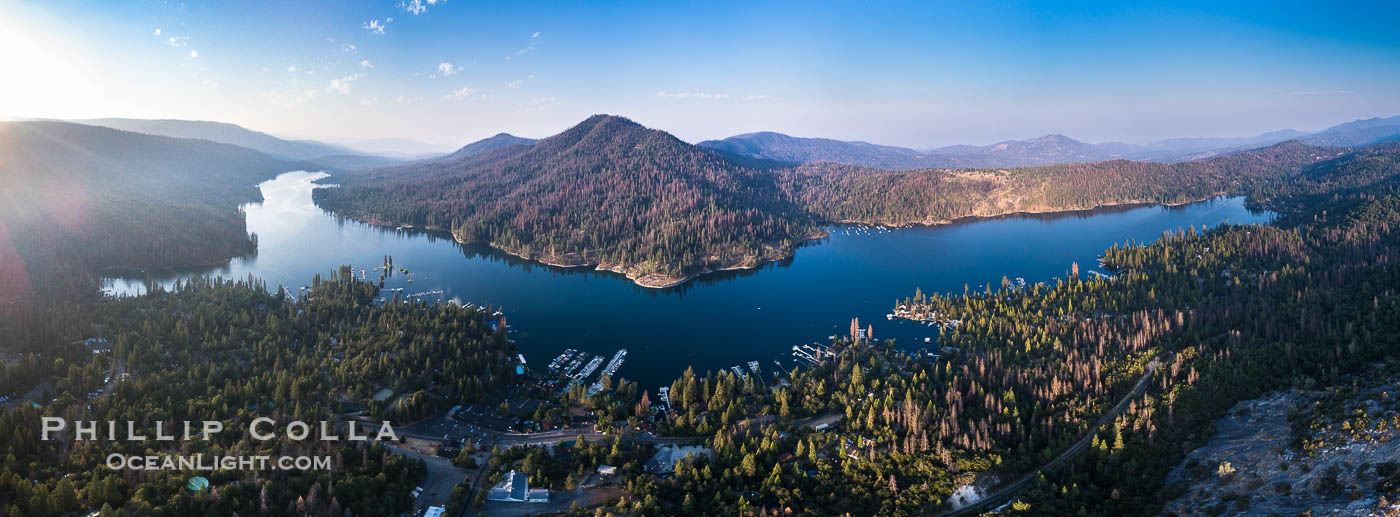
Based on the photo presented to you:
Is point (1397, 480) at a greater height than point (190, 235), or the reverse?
point (190, 235)

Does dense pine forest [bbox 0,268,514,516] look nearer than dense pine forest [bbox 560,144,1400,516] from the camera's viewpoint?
Yes

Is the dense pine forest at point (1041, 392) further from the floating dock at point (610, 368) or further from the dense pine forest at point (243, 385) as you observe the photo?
the dense pine forest at point (243, 385)

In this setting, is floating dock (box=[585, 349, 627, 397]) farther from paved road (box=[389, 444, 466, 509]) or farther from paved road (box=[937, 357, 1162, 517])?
paved road (box=[937, 357, 1162, 517])

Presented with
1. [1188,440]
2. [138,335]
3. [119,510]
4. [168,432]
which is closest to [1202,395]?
[1188,440]

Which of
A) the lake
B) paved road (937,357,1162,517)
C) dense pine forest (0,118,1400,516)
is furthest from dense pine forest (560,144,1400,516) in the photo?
the lake

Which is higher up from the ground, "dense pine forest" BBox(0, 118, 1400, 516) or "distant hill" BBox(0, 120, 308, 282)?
"distant hill" BBox(0, 120, 308, 282)

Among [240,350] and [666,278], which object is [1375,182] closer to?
[666,278]

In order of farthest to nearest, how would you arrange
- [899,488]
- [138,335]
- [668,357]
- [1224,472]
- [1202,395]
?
[668,357] < [138,335] < [1202,395] < [899,488] < [1224,472]

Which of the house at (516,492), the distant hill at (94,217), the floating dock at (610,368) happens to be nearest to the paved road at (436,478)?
the house at (516,492)

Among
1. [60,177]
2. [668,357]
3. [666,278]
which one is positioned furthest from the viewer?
[60,177]
